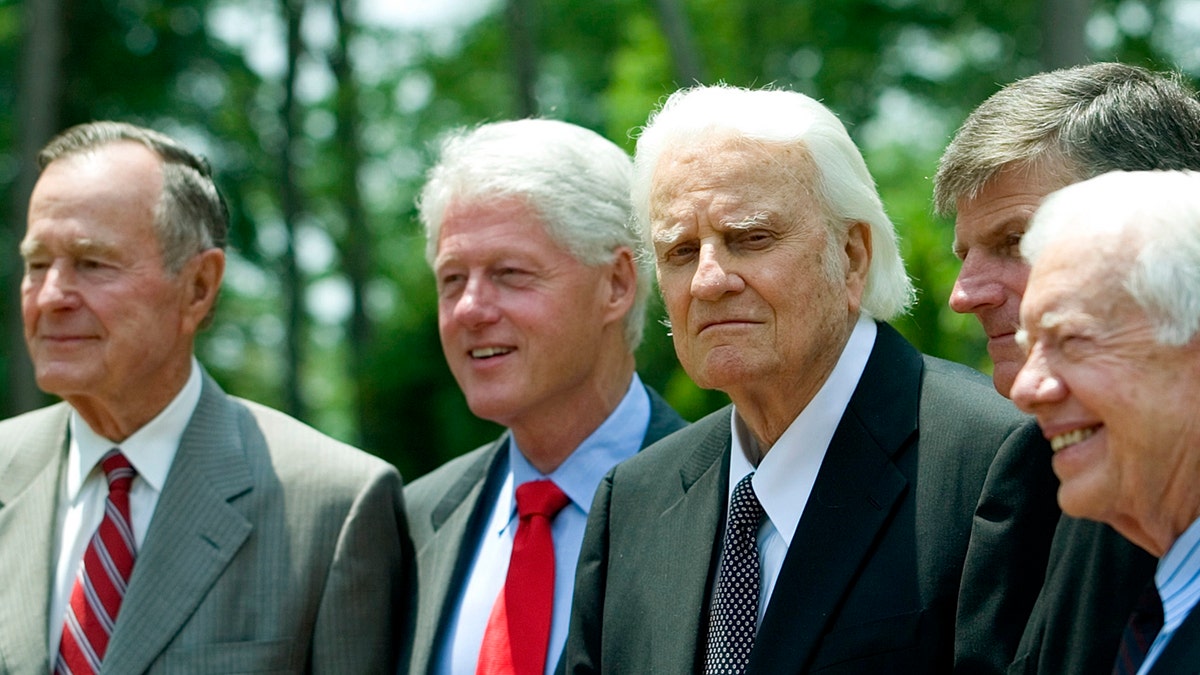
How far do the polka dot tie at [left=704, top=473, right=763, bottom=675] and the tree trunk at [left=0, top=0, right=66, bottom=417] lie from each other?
985 centimetres

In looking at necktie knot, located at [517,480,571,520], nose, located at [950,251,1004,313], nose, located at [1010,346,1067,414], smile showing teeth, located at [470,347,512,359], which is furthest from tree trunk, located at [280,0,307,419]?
nose, located at [1010,346,1067,414]

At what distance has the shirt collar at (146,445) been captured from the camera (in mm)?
4156

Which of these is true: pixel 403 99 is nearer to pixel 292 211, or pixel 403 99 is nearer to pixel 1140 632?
pixel 292 211

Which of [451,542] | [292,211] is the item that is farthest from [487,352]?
[292,211]

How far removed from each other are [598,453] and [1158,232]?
7.44ft

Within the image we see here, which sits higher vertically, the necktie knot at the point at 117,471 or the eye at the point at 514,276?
the eye at the point at 514,276

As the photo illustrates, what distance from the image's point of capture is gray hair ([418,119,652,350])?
164 inches

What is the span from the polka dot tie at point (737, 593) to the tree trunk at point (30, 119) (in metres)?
9.85

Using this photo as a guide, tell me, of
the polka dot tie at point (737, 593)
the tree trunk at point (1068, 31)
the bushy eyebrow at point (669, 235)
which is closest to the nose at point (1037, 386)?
the polka dot tie at point (737, 593)

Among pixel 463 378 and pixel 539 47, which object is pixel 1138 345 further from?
pixel 539 47

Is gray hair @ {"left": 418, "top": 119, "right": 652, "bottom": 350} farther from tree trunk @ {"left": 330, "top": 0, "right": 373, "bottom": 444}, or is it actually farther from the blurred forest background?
tree trunk @ {"left": 330, "top": 0, "right": 373, "bottom": 444}

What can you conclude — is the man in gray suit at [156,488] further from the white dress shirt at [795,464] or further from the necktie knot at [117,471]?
the white dress shirt at [795,464]

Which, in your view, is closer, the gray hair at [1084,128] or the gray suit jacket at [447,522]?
the gray hair at [1084,128]

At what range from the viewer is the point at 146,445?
4.19 meters
